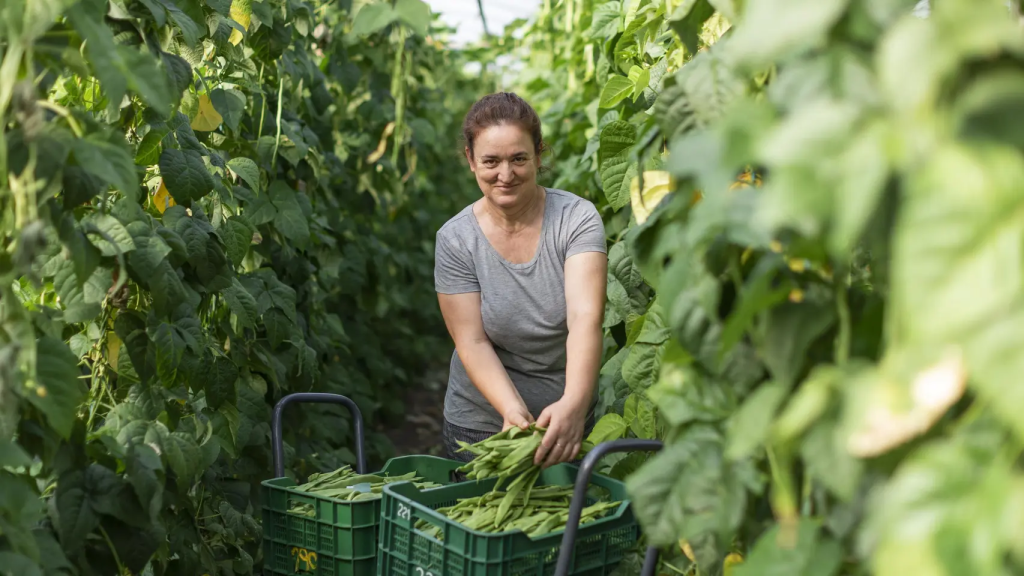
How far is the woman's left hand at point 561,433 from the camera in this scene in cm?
203

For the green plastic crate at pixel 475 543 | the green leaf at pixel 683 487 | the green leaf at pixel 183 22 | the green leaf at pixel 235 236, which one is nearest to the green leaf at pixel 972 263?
the green leaf at pixel 683 487

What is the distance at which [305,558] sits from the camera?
206 cm

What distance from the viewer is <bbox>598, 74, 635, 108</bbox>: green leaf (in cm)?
245

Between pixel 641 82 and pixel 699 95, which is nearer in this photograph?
pixel 699 95

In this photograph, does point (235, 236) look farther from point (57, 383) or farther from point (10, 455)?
point (10, 455)

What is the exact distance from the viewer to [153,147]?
193cm

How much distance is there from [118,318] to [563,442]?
93 cm

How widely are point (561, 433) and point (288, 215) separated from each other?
1467 mm

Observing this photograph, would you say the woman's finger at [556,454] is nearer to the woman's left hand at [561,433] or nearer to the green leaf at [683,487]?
the woman's left hand at [561,433]

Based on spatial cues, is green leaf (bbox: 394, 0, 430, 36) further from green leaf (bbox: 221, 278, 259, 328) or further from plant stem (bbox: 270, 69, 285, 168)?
plant stem (bbox: 270, 69, 285, 168)

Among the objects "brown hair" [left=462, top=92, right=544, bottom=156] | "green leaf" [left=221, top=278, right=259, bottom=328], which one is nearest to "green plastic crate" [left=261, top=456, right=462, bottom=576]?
"green leaf" [left=221, top=278, right=259, bottom=328]

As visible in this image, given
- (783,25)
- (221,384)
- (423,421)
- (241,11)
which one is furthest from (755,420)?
(423,421)

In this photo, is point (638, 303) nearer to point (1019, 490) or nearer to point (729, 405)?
point (729, 405)

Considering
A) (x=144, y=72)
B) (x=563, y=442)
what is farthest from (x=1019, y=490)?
(x=563, y=442)
